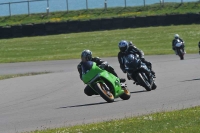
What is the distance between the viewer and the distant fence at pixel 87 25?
4419 cm

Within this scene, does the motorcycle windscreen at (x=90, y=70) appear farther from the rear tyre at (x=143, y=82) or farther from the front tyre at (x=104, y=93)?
the rear tyre at (x=143, y=82)

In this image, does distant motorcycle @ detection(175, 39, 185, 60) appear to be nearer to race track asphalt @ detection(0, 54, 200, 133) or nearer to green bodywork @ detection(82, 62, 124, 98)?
race track asphalt @ detection(0, 54, 200, 133)

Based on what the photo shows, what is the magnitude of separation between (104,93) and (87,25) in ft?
101

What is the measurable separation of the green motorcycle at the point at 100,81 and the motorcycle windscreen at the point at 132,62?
7.12ft

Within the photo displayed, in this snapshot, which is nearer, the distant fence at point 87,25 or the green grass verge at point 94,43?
the green grass verge at point 94,43

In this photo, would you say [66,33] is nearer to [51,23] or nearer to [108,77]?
[51,23]

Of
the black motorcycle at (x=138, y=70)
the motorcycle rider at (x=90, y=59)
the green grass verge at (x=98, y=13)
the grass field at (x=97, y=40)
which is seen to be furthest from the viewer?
the green grass verge at (x=98, y=13)

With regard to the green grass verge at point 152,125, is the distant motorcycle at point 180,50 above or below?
below

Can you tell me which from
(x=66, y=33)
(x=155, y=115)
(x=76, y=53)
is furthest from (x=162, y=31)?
(x=155, y=115)

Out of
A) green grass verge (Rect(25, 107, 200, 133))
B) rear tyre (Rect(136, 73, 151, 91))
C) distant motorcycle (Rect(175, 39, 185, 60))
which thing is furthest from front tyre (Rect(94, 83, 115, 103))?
distant motorcycle (Rect(175, 39, 185, 60))

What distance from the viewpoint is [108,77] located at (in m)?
14.1

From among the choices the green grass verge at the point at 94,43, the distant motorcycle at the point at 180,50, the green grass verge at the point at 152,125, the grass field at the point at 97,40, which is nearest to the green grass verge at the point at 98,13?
the grass field at the point at 97,40

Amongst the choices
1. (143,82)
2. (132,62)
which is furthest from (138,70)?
(143,82)

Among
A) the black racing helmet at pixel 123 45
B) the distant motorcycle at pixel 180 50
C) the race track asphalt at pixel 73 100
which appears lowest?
the distant motorcycle at pixel 180 50
